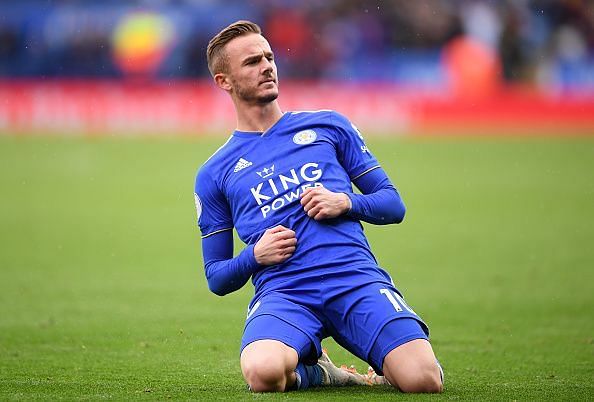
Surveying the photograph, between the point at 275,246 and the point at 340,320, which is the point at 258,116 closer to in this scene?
the point at 275,246

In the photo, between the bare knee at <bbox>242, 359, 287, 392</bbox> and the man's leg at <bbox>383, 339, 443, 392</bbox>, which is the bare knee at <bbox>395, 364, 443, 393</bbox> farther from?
the bare knee at <bbox>242, 359, 287, 392</bbox>

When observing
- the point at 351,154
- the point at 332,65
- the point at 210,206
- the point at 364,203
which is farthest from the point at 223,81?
the point at 332,65

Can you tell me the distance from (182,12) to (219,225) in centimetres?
2659

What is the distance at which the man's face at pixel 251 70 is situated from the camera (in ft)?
21.5

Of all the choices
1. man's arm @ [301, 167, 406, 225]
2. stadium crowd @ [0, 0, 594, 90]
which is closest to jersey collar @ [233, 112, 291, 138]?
man's arm @ [301, 167, 406, 225]

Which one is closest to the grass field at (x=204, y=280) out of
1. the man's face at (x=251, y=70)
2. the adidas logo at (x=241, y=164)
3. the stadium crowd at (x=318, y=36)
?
the adidas logo at (x=241, y=164)

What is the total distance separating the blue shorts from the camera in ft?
20.2

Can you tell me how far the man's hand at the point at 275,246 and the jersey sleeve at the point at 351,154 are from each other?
0.61m

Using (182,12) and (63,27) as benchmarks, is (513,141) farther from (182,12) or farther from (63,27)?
(63,27)

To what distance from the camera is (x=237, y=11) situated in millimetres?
32531

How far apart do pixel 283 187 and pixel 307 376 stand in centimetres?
108

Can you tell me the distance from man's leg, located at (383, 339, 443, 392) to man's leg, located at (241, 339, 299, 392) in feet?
1.74

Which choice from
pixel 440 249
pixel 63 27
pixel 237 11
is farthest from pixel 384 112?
pixel 440 249

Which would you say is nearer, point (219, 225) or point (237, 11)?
point (219, 225)
